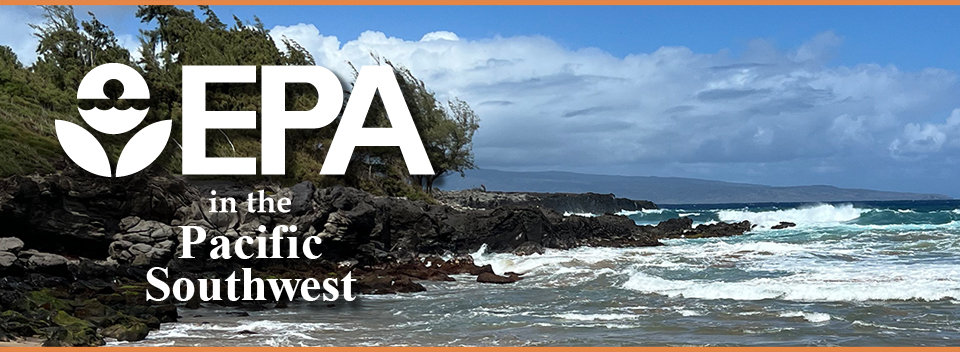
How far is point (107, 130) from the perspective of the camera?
14867 millimetres

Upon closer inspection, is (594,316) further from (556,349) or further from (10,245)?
(10,245)

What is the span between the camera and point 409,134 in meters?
12.9

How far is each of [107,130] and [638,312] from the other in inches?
375

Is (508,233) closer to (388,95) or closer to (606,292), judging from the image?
(606,292)

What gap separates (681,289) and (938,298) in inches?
181

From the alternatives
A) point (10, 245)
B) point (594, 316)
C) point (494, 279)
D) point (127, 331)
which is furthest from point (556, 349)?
point (10, 245)

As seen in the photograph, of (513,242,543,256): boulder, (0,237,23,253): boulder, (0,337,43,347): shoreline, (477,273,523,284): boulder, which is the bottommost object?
(477,273,523,284): boulder

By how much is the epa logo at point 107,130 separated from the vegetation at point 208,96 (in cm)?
1670

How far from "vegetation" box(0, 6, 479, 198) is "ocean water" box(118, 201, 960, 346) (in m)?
19.9

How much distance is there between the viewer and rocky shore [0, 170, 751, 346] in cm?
1298

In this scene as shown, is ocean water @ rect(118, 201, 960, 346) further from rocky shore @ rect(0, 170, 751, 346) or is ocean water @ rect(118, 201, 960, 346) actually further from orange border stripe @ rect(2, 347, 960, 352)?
rocky shore @ rect(0, 170, 751, 346)

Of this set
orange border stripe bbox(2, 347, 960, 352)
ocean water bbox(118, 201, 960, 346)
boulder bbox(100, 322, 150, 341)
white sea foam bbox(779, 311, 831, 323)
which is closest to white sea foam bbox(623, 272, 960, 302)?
ocean water bbox(118, 201, 960, 346)

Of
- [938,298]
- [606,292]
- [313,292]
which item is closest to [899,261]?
[938,298]

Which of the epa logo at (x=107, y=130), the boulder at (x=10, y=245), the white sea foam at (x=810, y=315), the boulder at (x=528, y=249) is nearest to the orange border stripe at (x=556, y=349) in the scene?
the white sea foam at (x=810, y=315)
